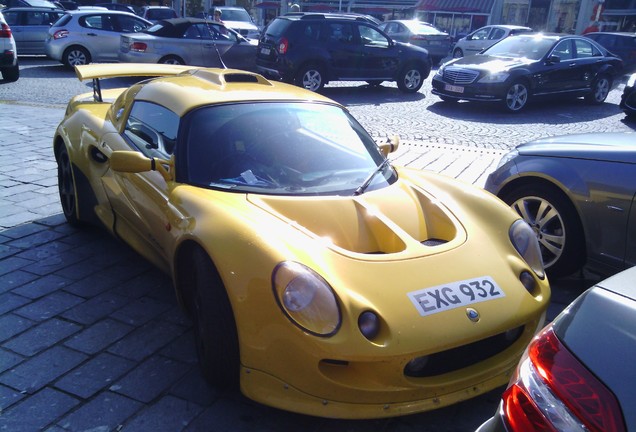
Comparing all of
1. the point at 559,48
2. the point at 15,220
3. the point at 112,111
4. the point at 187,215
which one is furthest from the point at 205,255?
the point at 559,48

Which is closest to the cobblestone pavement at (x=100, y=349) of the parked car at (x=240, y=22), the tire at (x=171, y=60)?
the tire at (x=171, y=60)

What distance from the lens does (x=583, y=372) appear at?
1.41 m

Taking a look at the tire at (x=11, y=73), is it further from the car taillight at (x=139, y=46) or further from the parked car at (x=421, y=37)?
the parked car at (x=421, y=37)

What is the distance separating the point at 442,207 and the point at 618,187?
117 cm

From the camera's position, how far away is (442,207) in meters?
3.26

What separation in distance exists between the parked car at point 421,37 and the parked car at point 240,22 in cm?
448

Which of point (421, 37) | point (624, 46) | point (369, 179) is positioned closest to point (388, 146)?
point (369, 179)

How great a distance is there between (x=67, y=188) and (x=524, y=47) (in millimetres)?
9876

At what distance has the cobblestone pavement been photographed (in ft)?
8.34

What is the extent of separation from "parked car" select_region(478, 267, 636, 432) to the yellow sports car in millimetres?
745

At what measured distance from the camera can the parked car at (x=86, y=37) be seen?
1387cm

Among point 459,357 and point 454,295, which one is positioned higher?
point 454,295

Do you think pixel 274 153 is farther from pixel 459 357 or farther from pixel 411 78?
pixel 411 78

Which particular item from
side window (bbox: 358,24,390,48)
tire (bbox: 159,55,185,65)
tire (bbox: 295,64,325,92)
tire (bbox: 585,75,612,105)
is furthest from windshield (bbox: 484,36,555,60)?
tire (bbox: 159,55,185,65)
